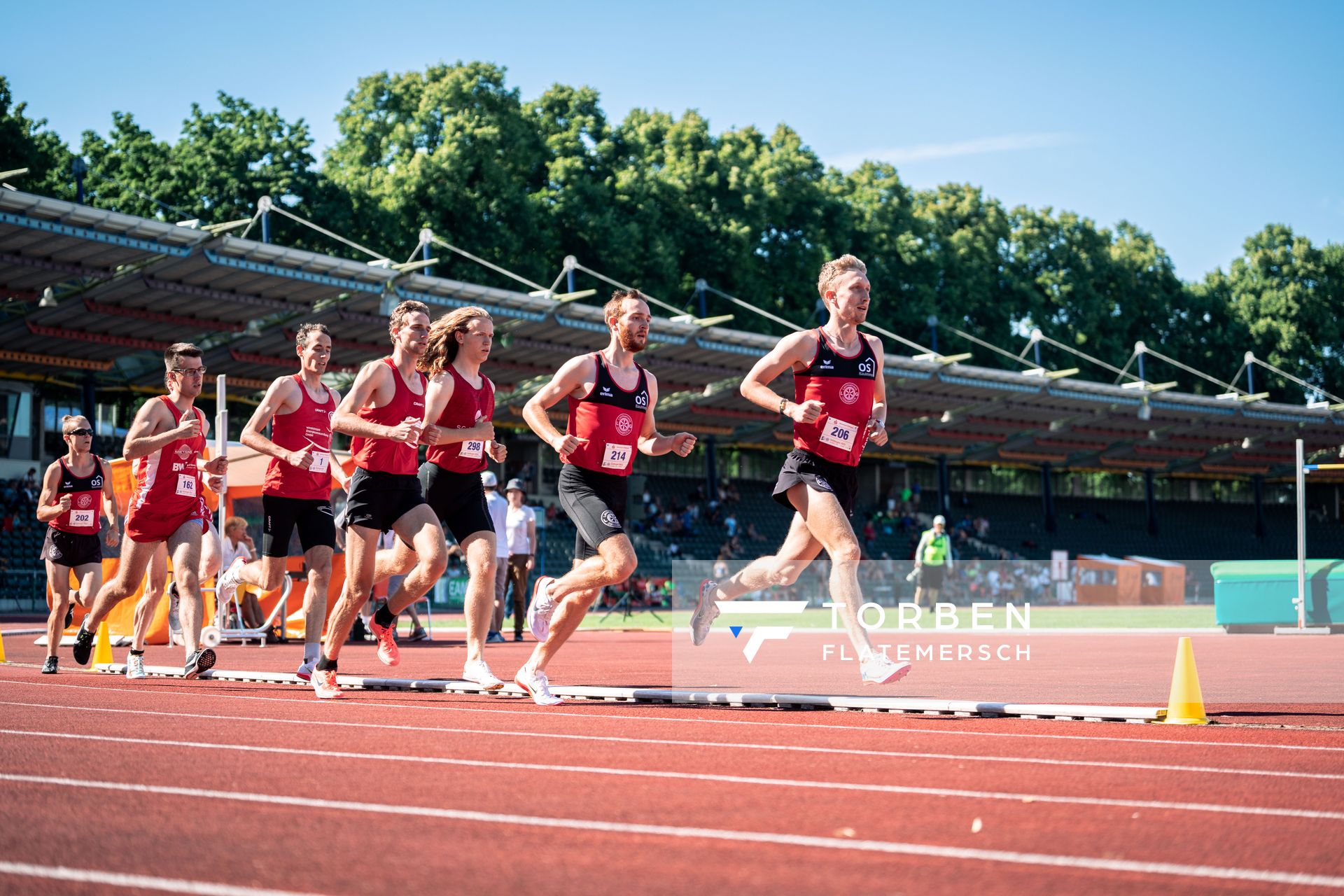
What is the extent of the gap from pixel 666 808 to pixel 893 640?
4250 mm

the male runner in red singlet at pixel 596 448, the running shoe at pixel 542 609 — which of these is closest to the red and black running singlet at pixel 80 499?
the running shoe at pixel 542 609

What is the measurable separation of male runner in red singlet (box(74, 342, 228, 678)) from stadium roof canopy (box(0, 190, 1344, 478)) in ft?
60.7

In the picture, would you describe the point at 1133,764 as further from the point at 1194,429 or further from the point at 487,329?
the point at 1194,429

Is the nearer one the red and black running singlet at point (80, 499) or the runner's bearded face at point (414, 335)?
the runner's bearded face at point (414, 335)

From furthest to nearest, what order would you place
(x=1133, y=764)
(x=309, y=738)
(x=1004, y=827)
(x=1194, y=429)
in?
(x=1194, y=429)
(x=309, y=738)
(x=1133, y=764)
(x=1004, y=827)

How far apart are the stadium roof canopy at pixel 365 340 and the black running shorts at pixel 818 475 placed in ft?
73.0

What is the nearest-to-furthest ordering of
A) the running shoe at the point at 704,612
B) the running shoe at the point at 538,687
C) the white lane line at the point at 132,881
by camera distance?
1. the white lane line at the point at 132,881
2. the running shoe at the point at 538,687
3. the running shoe at the point at 704,612

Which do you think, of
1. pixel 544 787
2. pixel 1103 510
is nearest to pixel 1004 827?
pixel 544 787

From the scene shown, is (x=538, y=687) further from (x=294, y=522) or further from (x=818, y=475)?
(x=294, y=522)

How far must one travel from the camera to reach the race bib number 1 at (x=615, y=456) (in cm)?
827

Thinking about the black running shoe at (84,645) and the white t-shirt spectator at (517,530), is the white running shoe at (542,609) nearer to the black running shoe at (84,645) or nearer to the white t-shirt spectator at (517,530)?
the black running shoe at (84,645)

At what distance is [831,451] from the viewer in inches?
320

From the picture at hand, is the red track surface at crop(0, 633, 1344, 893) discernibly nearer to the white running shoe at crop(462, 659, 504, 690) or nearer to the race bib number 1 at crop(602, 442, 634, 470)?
the white running shoe at crop(462, 659, 504, 690)

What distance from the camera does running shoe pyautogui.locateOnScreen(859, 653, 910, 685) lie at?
7656 mm
